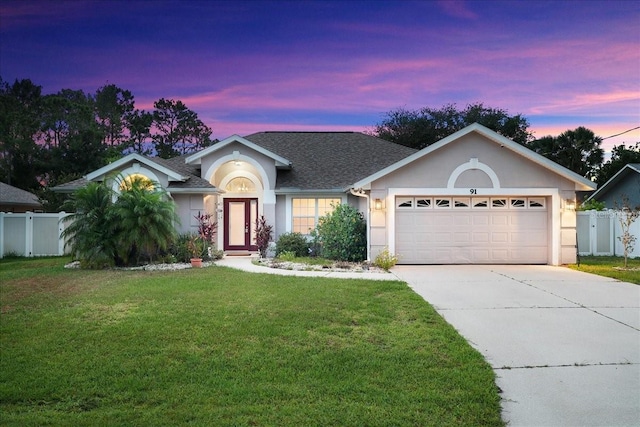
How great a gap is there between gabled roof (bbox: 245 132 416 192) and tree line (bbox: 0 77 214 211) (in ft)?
58.4

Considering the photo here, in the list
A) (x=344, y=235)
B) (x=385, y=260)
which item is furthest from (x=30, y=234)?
(x=385, y=260)

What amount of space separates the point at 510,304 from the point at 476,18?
37.8 feet

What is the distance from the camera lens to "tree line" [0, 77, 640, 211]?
1535 inches

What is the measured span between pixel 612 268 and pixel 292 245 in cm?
1063

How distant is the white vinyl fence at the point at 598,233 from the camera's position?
18.9m

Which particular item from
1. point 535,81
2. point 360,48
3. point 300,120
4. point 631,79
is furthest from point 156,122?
point 631,79

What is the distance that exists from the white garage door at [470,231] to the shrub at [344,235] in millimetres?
1452

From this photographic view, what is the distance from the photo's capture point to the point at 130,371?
208 inches

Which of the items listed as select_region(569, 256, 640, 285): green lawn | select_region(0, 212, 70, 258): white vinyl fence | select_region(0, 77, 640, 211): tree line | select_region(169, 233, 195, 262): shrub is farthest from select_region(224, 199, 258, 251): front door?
select_region(0, 77, 640, 211): tree line

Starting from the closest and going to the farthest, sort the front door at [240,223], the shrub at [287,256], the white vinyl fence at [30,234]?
1. the shrub at [287,256]
2. the white vinyl fence at [30,234]
3. the front door at [240,223]

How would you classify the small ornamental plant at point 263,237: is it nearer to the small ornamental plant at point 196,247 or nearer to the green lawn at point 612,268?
the small ornamental plant at point 196,247

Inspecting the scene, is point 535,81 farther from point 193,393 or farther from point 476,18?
point 193,393

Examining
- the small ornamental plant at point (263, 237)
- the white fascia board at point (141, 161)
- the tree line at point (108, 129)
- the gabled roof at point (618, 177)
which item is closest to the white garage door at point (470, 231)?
the small ornamental plant at point (263, 237)

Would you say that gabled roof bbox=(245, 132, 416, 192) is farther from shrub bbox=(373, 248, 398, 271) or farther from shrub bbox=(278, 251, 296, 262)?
shrub bbox=(373, 248, 398, 271)
